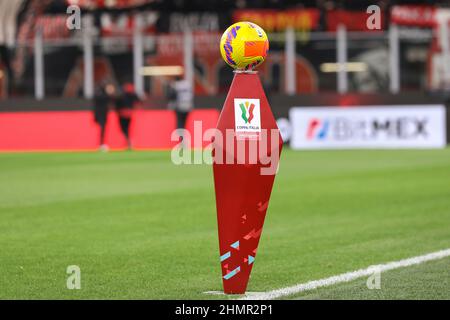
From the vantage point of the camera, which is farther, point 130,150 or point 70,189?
point 130,150

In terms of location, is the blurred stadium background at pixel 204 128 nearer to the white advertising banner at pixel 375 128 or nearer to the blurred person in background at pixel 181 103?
the white advertising banner at pixel 375 128

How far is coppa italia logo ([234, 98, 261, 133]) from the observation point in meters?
7.79

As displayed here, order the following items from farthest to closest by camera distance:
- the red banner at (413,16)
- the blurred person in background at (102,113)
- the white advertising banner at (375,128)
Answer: the red banner at (413,16) < the blurred person in background at (102,113) < the white advertising banner at (375,128)

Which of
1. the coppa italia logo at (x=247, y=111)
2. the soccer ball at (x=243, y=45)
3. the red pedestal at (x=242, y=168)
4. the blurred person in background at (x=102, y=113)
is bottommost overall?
the blurred person in background at (x=102, y=113)

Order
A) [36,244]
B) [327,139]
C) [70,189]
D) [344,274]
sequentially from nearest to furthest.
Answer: [344,274] → [36,244] → [70,189] → [327,139]

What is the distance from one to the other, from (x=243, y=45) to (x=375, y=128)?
23.0 m

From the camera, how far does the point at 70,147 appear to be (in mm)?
32062

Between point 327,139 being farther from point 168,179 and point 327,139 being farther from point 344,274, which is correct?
point 344,274

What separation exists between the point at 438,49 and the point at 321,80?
3.99 m

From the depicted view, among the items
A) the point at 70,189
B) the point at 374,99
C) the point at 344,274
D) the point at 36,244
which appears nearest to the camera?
the point at 344,274

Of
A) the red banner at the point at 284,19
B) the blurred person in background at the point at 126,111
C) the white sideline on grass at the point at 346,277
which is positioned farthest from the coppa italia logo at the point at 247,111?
the red banner at the point at 284,19

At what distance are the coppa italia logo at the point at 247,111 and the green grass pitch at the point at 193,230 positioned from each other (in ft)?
4.12

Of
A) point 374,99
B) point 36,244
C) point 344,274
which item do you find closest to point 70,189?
point 36,244

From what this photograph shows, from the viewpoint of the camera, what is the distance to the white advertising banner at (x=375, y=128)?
99.0 ft
